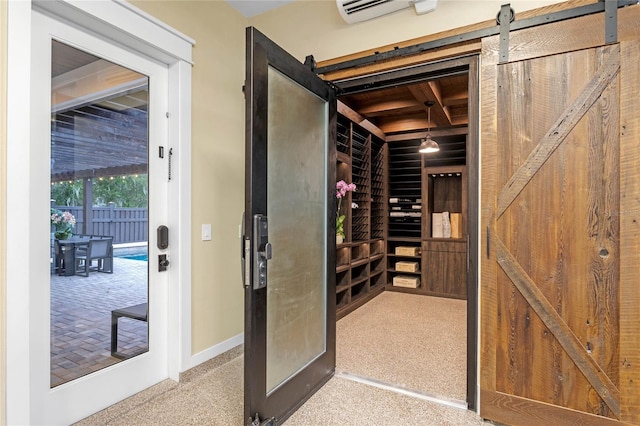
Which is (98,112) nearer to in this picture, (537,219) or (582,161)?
(537,219)

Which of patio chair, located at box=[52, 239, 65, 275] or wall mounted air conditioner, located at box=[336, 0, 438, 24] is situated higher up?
wall mounted air conditioner, located at box=[336, 0, 438, 24]

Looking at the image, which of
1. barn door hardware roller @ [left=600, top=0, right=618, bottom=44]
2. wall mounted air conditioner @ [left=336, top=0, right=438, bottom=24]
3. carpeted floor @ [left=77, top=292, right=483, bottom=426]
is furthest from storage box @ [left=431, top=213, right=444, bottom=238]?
barn door hardware roller @ [left=600, top=0, right=618, bottom=44]

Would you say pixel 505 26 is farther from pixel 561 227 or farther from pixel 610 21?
pixel 561 227

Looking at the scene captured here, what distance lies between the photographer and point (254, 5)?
9.05ft

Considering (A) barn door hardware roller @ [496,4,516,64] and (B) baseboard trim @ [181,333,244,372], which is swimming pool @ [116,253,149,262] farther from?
(A) barn door hardware roller @ [496,4,516,64]

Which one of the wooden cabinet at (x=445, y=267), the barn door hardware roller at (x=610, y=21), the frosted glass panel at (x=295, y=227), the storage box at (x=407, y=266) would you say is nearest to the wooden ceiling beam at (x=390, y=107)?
the wooden cabinet at (x=445, y=267)

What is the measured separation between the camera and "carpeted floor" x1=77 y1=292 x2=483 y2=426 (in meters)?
1.98

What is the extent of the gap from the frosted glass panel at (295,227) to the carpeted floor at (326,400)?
32 cm

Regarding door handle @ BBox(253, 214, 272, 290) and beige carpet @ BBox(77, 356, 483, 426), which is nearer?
door handle @ BBox(253, 214, 272, 290)

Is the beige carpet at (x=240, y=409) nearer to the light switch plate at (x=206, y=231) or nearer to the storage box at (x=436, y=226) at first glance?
the light switch plate at (x=206, y=231)

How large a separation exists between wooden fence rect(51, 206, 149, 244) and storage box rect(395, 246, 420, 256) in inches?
158

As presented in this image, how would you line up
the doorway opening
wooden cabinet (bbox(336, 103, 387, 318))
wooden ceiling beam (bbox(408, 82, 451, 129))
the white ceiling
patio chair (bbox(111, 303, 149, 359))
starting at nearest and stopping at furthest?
1. patio chair (bbox(111, 303, 149, 359))
2. the doorway opening
3. the white ceiling
4. wooden ceiling beam (bbox(408, 82, 451, 129))
5. wooden cabinet (bbox(336, 103, 387, 318))

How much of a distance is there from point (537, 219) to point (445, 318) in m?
2.50

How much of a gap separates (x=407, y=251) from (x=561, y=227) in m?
3.59
